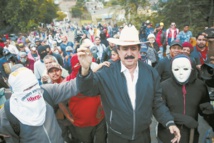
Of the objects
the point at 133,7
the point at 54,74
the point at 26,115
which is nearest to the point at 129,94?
the point at 26,115

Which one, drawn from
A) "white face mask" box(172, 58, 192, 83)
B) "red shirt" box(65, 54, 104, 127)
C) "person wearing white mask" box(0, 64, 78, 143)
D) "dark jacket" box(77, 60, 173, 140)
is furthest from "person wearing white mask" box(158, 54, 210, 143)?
"person wearing white mask" box(0, 64, 78, 143)

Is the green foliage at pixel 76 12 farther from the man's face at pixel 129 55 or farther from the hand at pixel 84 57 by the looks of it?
the hand at pixel 84 57

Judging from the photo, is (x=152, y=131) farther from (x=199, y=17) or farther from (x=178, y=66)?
(x=199, y=17)

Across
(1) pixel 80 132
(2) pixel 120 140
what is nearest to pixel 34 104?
(2) pixel 120 140

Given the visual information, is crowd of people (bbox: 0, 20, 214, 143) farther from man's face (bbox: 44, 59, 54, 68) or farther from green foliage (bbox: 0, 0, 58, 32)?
green foliage (bbox: 0, 0, 58, 32)

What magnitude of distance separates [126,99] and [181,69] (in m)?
0.89

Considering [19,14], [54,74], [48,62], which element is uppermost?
[19,14]

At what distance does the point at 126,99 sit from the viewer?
2.58m

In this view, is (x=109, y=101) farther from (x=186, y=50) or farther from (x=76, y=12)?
(x=76, y=12)

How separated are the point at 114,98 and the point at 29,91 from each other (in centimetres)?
84

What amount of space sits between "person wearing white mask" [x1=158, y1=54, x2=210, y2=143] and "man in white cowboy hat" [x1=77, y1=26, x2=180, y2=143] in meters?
0.35

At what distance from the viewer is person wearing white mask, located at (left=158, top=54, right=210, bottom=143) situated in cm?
297

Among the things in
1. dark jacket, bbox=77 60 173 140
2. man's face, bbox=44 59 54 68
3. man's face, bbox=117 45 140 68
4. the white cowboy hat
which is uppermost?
the white cowboy hat

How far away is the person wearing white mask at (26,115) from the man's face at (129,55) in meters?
0.89
